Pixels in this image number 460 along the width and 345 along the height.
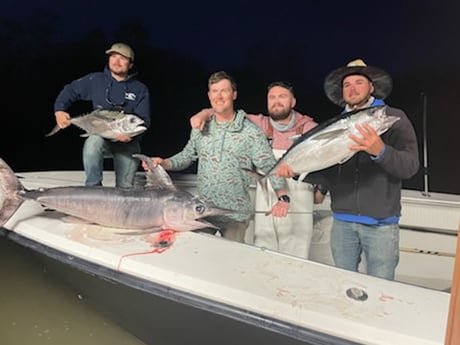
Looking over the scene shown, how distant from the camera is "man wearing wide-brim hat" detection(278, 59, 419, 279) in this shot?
208 centimetres

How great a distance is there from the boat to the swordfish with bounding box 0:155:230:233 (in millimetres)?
62

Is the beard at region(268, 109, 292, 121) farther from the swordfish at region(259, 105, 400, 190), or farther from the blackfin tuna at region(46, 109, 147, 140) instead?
the blackfin tuna at region(46, 109, 147, 140)

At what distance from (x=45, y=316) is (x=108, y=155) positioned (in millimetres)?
1145

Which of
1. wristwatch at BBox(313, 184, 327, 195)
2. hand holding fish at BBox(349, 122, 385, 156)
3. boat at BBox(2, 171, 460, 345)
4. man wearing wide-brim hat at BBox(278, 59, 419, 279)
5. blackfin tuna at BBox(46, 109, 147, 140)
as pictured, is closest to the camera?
boat at BBox(2, 171, 460, 345)

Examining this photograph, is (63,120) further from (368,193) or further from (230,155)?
(368,193)

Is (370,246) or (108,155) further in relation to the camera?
(108,155)

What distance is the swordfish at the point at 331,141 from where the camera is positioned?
5.96ft

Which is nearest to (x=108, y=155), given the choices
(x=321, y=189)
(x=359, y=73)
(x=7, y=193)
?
(x=7, y=193)

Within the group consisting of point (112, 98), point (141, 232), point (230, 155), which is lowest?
point (141, 232)

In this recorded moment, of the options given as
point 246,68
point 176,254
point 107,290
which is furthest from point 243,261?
point 246,68

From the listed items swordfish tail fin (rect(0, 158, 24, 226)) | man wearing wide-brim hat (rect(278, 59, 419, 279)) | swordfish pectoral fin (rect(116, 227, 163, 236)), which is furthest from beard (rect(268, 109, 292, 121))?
swordfish tail fin (rect(0, 158, 24, 226))

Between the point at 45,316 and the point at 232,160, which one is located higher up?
the point at 232,160

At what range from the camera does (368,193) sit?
2127 millimetres

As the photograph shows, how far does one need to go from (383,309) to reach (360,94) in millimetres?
1018
